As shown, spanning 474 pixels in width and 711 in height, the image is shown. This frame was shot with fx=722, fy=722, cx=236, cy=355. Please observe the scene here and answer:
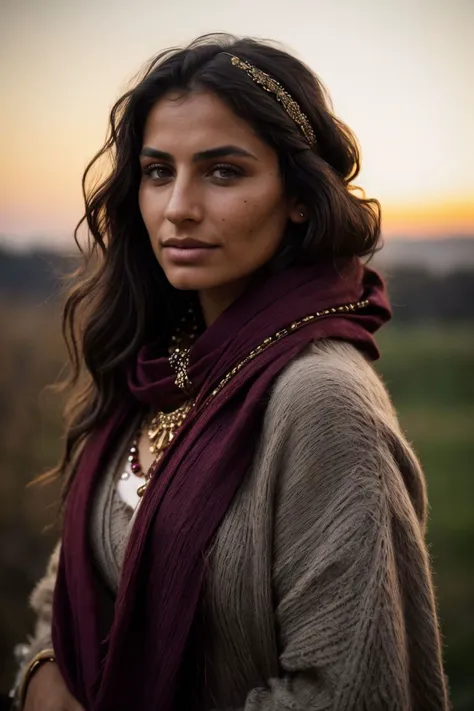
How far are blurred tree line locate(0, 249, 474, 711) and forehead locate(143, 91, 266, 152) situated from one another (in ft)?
3.28

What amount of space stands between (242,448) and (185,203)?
0.44m

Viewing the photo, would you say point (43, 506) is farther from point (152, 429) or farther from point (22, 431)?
point (152, 429)

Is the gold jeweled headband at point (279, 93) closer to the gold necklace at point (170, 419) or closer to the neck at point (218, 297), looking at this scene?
the neck at point (218, 297)

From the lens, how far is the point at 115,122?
1.46 m

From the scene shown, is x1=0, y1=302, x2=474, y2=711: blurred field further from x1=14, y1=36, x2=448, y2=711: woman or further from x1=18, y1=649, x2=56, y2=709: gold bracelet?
x1=14, y1=36, x2=448, y2=711: woman

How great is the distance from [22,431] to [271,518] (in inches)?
64.0

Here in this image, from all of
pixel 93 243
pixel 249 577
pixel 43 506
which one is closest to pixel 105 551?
pixel 249 577

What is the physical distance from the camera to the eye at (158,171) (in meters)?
1.34

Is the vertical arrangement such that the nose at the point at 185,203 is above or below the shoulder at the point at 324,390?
above

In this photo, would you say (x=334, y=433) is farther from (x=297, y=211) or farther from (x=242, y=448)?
(x=297, y=211)

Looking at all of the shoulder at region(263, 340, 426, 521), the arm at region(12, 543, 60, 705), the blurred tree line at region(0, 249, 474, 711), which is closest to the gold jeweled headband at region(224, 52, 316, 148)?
the shoulder at region(263, 340, 426, 521)

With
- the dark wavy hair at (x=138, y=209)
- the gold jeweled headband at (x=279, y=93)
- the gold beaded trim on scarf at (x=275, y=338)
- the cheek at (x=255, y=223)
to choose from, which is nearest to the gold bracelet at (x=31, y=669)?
the dark wavy hair at (x=138, y=209)

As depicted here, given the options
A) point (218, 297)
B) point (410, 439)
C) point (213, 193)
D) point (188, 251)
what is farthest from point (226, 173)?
point (410, 439)

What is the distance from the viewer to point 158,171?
4.42 ft
